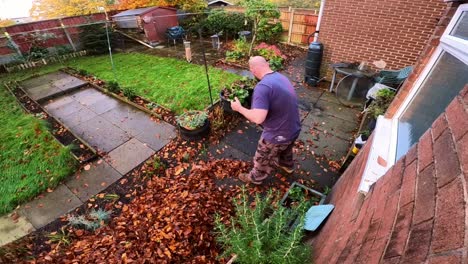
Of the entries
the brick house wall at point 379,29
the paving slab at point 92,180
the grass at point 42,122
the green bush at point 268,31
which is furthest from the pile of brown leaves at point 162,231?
the green bush at point 268,31

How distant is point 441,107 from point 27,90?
413 inches

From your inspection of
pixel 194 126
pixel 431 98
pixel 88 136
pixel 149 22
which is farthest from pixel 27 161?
pixel 149 22

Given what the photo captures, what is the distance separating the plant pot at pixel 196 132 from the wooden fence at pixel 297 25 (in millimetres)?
8611

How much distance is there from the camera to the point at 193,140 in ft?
15.8

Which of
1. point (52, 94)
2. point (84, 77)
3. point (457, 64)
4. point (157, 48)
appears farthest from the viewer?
point (157, 48)

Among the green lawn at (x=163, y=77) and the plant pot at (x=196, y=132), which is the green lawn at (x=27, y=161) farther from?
the green lawn at (x=163, y=77)

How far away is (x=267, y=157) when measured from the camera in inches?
134

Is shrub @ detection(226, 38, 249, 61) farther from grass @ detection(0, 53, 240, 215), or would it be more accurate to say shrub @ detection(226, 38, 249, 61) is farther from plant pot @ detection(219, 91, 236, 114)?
plant pot @ detection(219, 91, 236, 114)

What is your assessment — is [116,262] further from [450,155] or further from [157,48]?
[157,48]

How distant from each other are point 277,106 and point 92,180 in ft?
12.2

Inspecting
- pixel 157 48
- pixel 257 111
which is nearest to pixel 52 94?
pixel 157 48

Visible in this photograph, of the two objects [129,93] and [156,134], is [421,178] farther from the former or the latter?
[129,93]

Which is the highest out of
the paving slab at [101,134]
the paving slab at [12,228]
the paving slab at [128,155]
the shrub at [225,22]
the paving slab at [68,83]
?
the shrub at [225,22]

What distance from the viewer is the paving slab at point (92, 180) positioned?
386 cm
